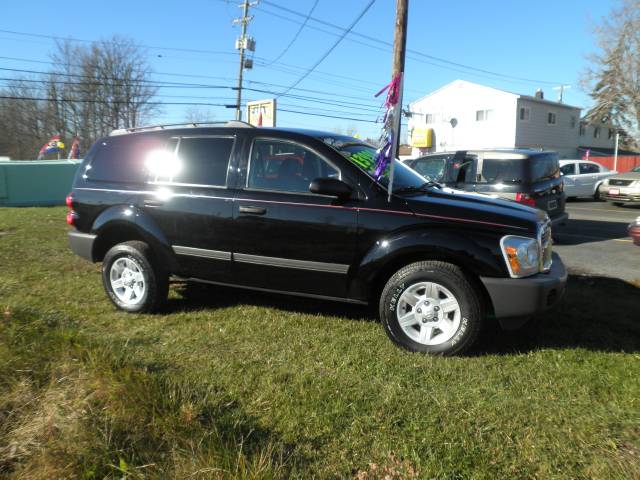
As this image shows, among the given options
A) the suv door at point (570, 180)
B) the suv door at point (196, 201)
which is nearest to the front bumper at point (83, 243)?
the suv door at point (196, 201)

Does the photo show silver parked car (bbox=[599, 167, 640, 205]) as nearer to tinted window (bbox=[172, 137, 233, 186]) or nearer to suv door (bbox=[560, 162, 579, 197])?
suv door (bbox=[560, 162, 579, 197])

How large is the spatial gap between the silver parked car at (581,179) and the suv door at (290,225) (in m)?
16.7

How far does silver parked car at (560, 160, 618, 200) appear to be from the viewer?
60.7ft

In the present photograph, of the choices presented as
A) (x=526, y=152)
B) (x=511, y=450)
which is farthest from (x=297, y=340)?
(x=526, y=152)

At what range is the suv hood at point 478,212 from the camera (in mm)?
3807

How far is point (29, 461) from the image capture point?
95.1 inches

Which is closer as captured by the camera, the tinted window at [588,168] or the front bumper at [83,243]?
the front bumper at [83,243]

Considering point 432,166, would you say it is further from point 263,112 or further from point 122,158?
point 263,112

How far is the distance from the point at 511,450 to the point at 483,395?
62 centimetres

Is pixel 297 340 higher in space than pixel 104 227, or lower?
lower

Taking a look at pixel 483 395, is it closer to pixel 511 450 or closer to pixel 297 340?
pixel 511 450

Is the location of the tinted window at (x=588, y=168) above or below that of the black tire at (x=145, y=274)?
above

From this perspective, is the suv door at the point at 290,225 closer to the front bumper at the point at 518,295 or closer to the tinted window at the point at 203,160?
the tinted window at the point at 203,160

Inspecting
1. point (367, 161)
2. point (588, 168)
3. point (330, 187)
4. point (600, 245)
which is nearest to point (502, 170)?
point (600, 245)
